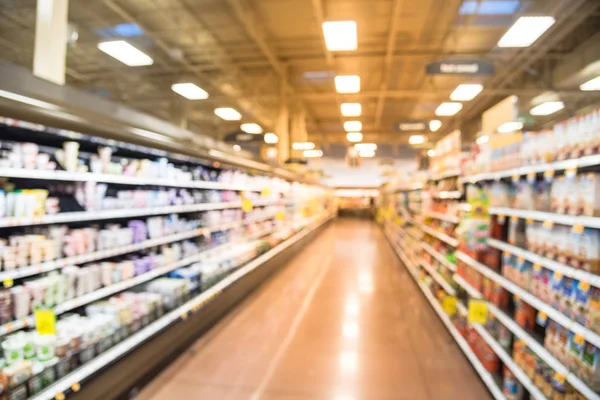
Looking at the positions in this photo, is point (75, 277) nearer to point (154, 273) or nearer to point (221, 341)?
point (154, 273)

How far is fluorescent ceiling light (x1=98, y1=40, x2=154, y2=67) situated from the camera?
6.41 m

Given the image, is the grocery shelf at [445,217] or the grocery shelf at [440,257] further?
the grocery shelf at [440,257]

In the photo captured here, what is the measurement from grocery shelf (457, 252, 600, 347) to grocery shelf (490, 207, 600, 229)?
521mm

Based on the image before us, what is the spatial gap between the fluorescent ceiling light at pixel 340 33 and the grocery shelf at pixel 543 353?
14.0 feet

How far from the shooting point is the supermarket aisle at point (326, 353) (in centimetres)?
341

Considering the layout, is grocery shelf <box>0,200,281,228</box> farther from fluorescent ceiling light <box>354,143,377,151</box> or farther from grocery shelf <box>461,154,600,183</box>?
fluorescent ceiling light <box>354,143,377,151</box>

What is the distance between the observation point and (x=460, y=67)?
5.94 meters

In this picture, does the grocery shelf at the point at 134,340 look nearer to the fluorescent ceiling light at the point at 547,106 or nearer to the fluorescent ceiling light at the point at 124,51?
the fluorescent ceiling light at the point at 124,51

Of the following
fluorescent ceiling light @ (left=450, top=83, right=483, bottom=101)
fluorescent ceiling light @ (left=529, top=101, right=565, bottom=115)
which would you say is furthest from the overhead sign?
fluorescent ceiling light @ (left=529, top=101, right=565, bottom=115)

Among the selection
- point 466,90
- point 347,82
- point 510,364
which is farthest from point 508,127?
point 347,82

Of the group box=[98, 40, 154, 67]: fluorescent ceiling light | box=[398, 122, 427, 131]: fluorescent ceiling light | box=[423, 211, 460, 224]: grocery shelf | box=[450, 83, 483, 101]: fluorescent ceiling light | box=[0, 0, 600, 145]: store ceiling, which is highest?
box=[0, 0, 600, 145]: store ceiling

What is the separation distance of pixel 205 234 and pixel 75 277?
7.51 feet

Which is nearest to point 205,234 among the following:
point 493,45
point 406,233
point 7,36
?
point 406,233

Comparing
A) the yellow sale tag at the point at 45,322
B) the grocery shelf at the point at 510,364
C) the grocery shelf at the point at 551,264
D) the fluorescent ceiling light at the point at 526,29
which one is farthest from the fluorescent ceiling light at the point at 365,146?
the yellow sale tag at the point at 45,322
